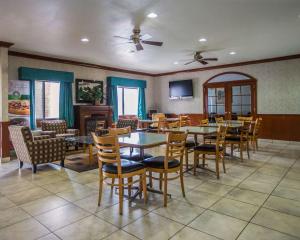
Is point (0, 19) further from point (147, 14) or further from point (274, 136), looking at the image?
point (274, 136)

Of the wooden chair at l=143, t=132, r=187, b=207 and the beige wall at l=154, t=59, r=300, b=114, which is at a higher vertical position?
the beige wall at l=154, t=59, r=300, b=114

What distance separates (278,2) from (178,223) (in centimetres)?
342

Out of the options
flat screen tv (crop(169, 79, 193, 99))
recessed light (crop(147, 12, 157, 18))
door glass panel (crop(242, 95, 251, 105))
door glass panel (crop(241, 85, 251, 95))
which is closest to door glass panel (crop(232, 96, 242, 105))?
door glass panel (crop(242, 95, 251, 105))

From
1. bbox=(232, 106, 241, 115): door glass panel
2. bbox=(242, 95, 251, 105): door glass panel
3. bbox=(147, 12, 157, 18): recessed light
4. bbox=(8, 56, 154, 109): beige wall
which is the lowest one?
bbox=(232, 106, 241, 115): door glass panel

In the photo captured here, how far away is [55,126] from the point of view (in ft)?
21.2

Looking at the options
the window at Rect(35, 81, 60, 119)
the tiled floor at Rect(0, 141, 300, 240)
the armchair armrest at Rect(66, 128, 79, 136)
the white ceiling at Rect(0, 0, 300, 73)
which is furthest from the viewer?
the window at Rect(35, 81, 60, 119)

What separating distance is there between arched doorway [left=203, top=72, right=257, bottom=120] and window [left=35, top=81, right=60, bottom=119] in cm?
542

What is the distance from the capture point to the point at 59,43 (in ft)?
17.6

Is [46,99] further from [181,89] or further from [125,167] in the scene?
[125,167]

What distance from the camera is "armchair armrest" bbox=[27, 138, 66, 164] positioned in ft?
14.2

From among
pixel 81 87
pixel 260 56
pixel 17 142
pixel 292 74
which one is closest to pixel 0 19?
pixel 17 142

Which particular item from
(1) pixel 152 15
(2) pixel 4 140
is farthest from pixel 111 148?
(2) pixel 4 140

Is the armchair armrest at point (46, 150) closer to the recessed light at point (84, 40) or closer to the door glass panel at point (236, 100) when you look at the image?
the recessed light at point (84, 40)

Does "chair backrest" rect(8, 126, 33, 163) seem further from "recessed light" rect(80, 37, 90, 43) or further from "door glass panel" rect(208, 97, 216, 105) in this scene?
"door glass panel" rect(208, 97, 216, 105)
